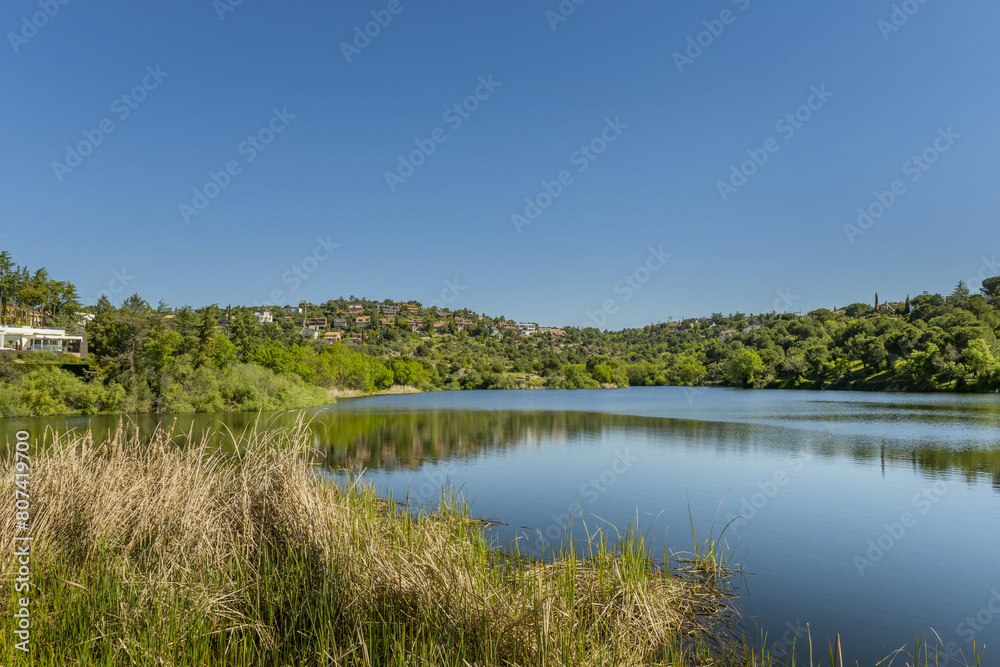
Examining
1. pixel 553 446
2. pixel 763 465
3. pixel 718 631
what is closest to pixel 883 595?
pixel 718 631

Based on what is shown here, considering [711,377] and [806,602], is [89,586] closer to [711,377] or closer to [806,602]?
[806,602]

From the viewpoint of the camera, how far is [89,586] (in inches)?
199

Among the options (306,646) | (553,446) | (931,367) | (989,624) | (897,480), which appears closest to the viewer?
(306,646)

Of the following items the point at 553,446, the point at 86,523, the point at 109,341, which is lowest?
the point at 553,446

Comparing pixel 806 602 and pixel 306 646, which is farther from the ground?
pixel 306 646

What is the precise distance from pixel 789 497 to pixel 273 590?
11853 mm

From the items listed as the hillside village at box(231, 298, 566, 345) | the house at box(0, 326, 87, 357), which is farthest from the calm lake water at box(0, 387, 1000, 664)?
the hillside village at box(231, 298, 566, 345)

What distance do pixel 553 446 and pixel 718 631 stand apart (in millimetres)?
15986

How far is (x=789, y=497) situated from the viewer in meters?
12.9

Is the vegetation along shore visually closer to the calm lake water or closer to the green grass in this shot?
the calm lake water

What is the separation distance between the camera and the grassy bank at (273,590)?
428 centimetres

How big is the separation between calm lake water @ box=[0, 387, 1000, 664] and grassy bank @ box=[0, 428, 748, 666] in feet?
6.75

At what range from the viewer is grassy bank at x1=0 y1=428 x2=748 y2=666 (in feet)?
14.0

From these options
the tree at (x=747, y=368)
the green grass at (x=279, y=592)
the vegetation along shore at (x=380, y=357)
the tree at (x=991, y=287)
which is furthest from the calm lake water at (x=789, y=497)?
the tree at (x=991, y=287)
